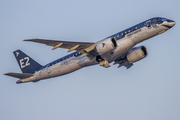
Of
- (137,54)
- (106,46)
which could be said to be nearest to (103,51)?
(106,46)

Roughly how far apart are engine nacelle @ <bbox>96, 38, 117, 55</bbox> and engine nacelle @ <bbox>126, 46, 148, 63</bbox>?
7.14m

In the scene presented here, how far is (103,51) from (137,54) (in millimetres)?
8215

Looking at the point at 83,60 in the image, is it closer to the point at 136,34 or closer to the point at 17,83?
the point at 136,34

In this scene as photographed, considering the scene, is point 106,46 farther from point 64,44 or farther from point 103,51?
point 64,44

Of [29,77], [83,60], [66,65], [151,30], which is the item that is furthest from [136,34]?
[29,77]

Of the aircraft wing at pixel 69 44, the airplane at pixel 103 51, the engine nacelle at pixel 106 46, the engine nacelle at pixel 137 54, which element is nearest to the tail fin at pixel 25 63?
the airplane at pixel 103 51

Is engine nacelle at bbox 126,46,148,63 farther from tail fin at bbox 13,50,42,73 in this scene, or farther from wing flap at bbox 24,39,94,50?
tail fin at bbox 13,50,42,73

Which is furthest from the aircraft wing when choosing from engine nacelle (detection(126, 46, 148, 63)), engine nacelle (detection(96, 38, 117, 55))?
engine nacelle (detection(126, 46, 148, 63))

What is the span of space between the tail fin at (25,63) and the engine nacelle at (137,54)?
1671 centimetres

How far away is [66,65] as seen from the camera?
46438mm

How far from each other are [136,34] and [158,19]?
3902 millimetres

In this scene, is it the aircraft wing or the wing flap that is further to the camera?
the aircraft wing

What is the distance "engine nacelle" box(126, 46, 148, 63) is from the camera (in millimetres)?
46125

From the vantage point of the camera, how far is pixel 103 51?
40.7m
